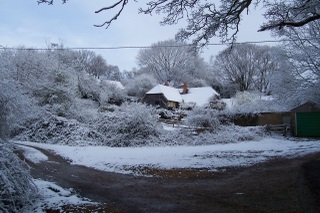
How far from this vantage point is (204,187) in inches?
308

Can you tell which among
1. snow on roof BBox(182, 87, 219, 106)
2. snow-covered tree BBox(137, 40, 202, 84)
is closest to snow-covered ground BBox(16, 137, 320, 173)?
snow on roof BBox(182, 87, 219, 106)

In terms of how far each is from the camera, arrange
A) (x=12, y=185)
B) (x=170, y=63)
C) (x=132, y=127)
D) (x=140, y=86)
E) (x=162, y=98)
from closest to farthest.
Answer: (x=12, y=185)
(x=132, y=127)
(x=162, y=98)
(x=140, y=86)
(x=170, y=63)

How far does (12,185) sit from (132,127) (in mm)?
12966

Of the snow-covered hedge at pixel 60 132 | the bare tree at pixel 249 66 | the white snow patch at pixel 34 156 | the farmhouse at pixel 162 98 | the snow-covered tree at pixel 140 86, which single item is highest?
the bare tree at pixel 249 66

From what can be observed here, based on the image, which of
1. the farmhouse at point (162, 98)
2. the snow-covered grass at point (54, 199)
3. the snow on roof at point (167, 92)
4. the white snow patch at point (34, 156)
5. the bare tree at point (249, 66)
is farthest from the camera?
the bare tree at point (249, 66)

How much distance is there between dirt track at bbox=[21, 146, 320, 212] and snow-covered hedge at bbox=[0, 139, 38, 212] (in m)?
1.65

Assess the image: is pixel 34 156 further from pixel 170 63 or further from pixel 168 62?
pixel 170 63

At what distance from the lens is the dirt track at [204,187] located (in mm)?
5906

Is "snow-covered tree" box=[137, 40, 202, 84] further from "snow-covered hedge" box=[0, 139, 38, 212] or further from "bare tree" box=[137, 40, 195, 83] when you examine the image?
"snow-covered hedge" box=[0, 139, 38, 212]

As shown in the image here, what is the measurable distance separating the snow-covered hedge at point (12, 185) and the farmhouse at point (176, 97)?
3747cm

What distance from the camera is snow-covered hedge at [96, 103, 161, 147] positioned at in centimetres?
1759

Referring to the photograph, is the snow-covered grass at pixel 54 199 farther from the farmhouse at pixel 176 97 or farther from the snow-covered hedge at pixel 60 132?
the farmhouse at pixel 176 97

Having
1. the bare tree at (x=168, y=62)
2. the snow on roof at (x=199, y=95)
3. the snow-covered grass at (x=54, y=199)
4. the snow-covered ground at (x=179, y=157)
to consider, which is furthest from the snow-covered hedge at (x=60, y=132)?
the bare tree at (x=168, y=62)

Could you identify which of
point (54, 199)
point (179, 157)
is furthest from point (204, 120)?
point (54, 199)
